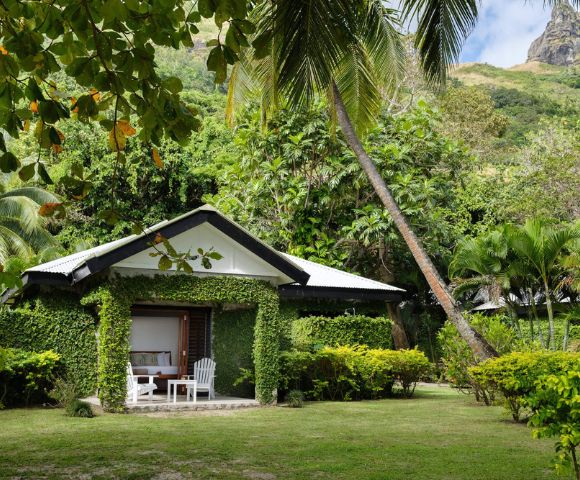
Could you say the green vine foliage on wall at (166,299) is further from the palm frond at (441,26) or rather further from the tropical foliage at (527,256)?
the palm frond at (441,26)

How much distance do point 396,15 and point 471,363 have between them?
24.7ft

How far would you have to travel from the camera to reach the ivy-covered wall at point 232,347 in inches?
611

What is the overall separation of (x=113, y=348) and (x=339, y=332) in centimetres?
619

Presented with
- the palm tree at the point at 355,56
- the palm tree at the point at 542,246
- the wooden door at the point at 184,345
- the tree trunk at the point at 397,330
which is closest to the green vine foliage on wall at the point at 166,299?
the wooden door at the point at 184,345

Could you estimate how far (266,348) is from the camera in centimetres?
1440

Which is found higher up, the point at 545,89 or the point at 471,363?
the point at 545,89

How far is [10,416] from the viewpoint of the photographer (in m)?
12.2

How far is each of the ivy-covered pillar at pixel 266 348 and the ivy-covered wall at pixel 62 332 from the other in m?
3.85

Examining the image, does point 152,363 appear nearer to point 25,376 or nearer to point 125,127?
point 25,376

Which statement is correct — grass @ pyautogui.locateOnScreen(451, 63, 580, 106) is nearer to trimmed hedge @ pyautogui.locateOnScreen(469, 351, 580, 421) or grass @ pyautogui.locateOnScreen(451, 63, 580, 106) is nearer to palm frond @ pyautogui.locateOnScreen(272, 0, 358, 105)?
trimmed hedge @ pyautogui.locateOnScreen(469, 351, 580, 421)

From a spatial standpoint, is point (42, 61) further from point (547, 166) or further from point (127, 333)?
point (547, 166)

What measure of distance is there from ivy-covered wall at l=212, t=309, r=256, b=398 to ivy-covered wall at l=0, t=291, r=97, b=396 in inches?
120

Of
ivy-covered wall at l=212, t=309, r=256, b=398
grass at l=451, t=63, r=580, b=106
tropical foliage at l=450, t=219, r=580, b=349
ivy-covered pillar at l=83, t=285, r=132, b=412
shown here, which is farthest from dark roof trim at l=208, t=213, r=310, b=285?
grass at l=451, t=63, r=580, b=106

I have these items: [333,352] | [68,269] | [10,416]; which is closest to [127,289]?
[68,269]
